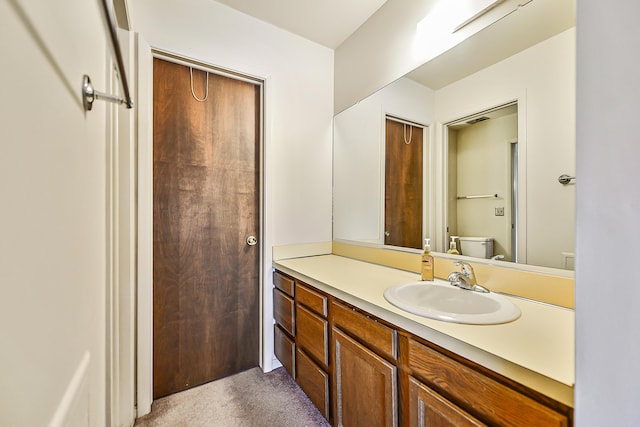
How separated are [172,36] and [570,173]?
2076 millimetres

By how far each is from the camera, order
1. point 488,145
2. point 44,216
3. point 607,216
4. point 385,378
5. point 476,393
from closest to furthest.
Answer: point 607,216, point 44,216, point 476,393, point 385,378, point 488,145

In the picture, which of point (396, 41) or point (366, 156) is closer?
point (396, 41)

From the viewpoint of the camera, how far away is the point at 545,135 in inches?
39.6

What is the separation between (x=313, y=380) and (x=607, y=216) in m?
1.43

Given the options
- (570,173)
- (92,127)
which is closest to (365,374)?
(570,173)

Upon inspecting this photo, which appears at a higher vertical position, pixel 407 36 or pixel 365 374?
pixel 407 36

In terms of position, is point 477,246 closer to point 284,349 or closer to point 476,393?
point 476,393

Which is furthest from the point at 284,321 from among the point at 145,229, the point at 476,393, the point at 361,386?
the point at 476,393

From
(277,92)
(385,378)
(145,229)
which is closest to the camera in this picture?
(385,378)

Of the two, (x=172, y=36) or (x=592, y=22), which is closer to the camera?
(x=592, y=22)

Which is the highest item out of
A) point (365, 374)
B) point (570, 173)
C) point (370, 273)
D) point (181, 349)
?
point (570, 173)

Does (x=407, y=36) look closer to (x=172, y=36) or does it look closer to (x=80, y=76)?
(x=172, y=36)

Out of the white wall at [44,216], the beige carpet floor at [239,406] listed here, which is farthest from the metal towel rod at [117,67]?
the beige carpet floor at [239,406]

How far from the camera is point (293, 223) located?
198 centimetres
